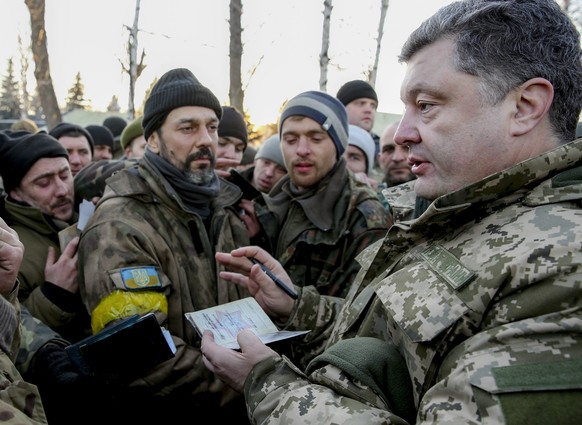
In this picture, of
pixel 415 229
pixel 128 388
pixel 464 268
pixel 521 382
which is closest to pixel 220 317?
pixel 128 388

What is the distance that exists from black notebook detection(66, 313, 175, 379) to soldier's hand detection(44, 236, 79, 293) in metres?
0.79

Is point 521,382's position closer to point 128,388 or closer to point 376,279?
point 376,279

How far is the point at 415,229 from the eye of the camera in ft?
5.16

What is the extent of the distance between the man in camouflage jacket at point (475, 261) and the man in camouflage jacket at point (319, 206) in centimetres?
146

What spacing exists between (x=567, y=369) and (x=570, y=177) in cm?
55

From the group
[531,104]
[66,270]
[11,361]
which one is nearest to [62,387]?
[11,361]

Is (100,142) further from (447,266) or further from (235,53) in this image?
(447,266)

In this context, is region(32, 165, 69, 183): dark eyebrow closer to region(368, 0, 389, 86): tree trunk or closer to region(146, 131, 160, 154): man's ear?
region(146, 131, 160, 154): man's ear

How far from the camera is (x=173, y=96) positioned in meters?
3.10

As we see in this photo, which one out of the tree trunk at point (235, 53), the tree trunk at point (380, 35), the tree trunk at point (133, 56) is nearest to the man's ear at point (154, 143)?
the tree trunk at point (235, 53)

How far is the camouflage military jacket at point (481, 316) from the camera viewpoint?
41.6 inches

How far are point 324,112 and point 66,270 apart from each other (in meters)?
1.96

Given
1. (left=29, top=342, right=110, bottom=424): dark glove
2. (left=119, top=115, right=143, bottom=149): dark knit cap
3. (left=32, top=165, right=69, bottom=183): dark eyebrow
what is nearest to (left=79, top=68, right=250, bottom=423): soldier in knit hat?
(left=29, top=342, right=110, bottom=424): dark glove

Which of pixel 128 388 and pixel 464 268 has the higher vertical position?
pixel 464 268
